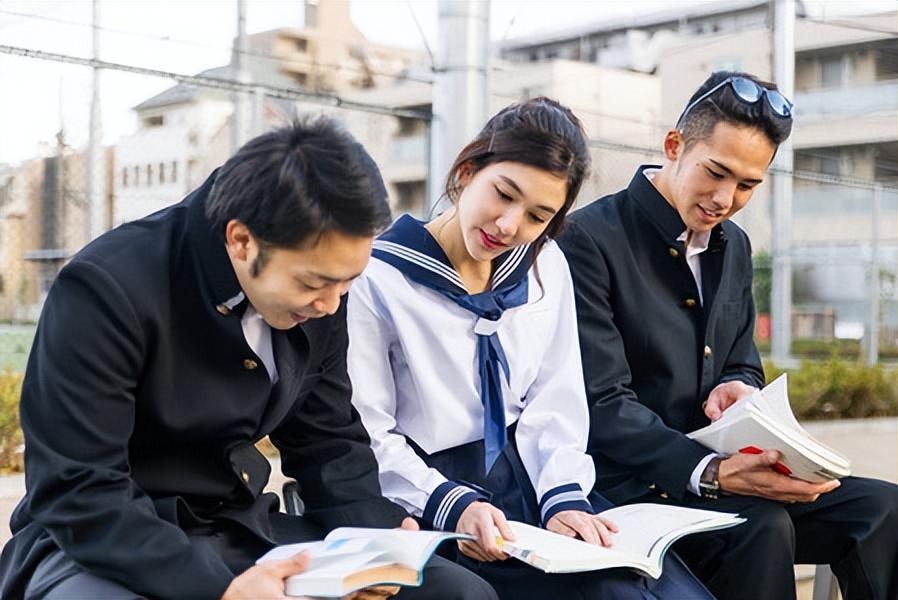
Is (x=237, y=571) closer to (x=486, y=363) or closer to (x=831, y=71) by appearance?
(x=486, y=363)

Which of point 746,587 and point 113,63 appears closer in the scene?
point 746,587

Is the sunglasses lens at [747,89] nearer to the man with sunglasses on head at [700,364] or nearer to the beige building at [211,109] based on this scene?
the man with sunglasses on head at [700,364]

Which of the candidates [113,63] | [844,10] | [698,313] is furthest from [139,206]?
[844,10]

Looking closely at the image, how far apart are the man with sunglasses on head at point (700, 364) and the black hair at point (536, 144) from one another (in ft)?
1.34

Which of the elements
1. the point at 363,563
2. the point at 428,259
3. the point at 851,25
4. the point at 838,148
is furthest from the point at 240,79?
the point at 838,148

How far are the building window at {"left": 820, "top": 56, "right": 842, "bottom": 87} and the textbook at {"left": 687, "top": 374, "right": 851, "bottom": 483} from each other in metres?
10.2

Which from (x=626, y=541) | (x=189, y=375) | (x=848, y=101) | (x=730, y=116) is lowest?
(x=626, y=541)

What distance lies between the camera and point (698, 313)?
296cm

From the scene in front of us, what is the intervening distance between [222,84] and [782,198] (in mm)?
5267

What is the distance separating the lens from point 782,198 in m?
9.43

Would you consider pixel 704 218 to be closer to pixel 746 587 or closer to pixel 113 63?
pixel 746 587

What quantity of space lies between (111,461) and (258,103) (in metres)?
4.42

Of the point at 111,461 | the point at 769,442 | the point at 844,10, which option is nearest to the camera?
the point at 111,461

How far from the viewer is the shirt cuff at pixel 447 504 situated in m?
2.35
